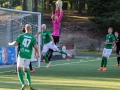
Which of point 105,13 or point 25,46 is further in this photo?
point 105,13

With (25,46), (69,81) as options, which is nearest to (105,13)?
(69,81)

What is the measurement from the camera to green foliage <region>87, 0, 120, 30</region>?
1961 inches

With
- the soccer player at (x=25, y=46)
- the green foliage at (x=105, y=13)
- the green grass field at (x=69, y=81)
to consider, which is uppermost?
the soccer player at (x=25, y=46)

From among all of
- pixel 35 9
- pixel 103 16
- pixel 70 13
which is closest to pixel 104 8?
pixel 103 16

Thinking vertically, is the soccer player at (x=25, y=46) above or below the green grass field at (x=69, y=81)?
above

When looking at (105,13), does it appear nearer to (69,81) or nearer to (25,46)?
(69,81)

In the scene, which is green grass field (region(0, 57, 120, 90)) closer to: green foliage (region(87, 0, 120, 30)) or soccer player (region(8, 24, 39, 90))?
soccer player (region(8, 24, 39, 90))

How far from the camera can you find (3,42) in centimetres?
2697

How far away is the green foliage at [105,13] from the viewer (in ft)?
163

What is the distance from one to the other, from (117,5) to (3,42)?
2684 centimetres

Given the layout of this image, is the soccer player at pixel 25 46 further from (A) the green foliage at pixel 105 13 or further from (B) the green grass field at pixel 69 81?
(A) the green foliage at pixel 105 13

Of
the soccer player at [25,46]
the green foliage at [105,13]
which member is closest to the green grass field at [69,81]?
the soccer player at [25,46]

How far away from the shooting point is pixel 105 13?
51219mm

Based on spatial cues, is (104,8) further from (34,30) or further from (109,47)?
(109,47)
